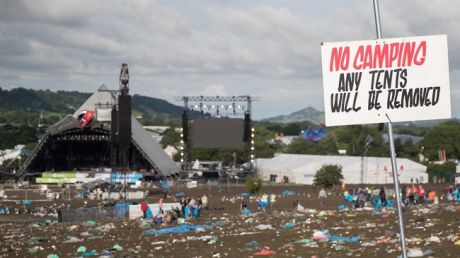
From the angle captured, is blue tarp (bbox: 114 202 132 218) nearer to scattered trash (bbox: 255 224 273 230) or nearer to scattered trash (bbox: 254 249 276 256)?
scattered trash (bbox: 255 224 273 230)

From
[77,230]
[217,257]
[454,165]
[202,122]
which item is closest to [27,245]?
[77,230]

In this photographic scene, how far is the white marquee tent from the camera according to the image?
222 ft

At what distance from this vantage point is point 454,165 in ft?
254

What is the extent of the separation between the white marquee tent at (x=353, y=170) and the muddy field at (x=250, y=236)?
38.4 meters

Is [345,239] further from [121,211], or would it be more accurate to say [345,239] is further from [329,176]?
[329,176]

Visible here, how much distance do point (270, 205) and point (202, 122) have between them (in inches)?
1310

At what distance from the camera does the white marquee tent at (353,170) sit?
67.6m

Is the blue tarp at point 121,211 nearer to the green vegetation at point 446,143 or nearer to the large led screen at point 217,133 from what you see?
the large led screen at point 217,133

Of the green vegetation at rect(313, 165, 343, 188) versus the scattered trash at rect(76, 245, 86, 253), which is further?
the green vegetation at rect(313, 165, 343, 188)

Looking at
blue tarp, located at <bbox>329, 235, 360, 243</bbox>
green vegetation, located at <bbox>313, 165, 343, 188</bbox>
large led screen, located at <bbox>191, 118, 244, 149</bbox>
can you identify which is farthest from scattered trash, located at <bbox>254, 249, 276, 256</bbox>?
large led screen, located at <bbox>191, 118, 244, 149</bbox>

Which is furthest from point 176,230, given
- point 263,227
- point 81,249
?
point 81,249

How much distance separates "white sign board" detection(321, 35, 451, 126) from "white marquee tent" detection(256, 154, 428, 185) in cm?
5841

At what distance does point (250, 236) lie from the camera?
2102 cm

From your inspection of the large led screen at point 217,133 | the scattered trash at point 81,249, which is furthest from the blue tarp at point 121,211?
the large led screen at point 217,133
